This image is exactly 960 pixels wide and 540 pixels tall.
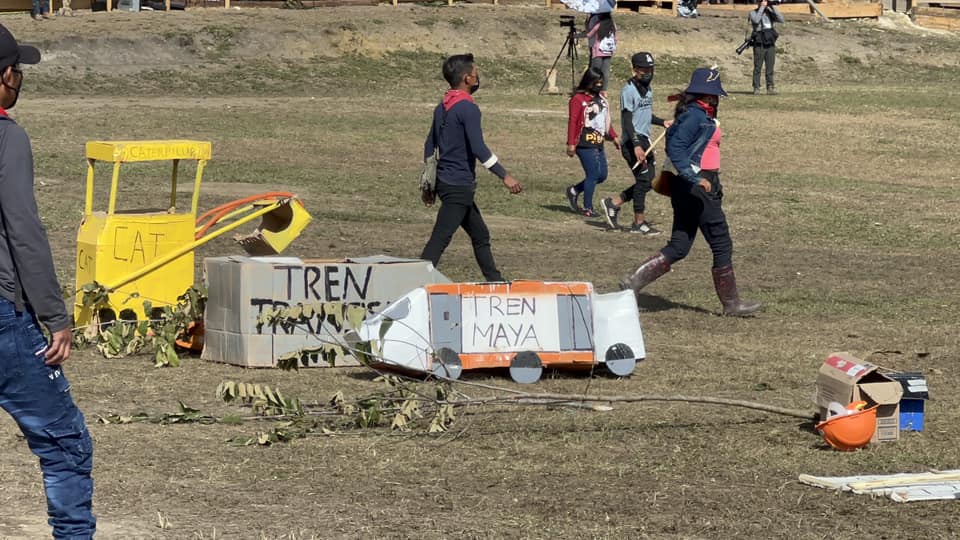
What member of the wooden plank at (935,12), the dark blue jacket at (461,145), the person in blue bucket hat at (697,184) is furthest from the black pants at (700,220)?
the wooden plank at (935,12)

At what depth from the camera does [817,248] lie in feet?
52.3

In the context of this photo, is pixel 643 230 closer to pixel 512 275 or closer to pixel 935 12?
pixel 512 275

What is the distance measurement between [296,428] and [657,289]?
5.79m

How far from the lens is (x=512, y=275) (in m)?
13.7

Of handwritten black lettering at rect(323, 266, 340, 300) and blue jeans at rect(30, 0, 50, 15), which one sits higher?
blue jeans at rect(30, 0, 50, 15)

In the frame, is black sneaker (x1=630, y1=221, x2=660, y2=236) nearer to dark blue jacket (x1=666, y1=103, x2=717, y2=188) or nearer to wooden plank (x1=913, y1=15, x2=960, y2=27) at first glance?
dark blue jacket (x1=666, y1=103, x2=717, y2=188)

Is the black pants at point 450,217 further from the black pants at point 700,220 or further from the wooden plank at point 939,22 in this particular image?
the wooden plank at point 939,22

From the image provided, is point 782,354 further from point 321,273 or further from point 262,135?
point 262,135

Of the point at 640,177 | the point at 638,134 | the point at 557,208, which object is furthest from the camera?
the point at 557,208

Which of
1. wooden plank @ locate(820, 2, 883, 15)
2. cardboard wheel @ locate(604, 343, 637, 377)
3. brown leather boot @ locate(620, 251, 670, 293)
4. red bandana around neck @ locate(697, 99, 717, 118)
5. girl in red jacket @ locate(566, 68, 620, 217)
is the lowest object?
cardboard wheel @ locate(604, 343, 637, 377)

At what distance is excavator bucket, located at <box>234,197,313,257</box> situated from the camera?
1109 centimetres

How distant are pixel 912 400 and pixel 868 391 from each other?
34cm

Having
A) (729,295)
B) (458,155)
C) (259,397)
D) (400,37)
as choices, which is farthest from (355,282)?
(400,37)

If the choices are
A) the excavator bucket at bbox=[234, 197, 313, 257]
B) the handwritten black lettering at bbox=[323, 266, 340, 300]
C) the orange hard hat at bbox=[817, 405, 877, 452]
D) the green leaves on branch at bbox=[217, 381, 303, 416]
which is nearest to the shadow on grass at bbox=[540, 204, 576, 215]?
the excavator bucket at bbox=[234, 197, 313, 257]
